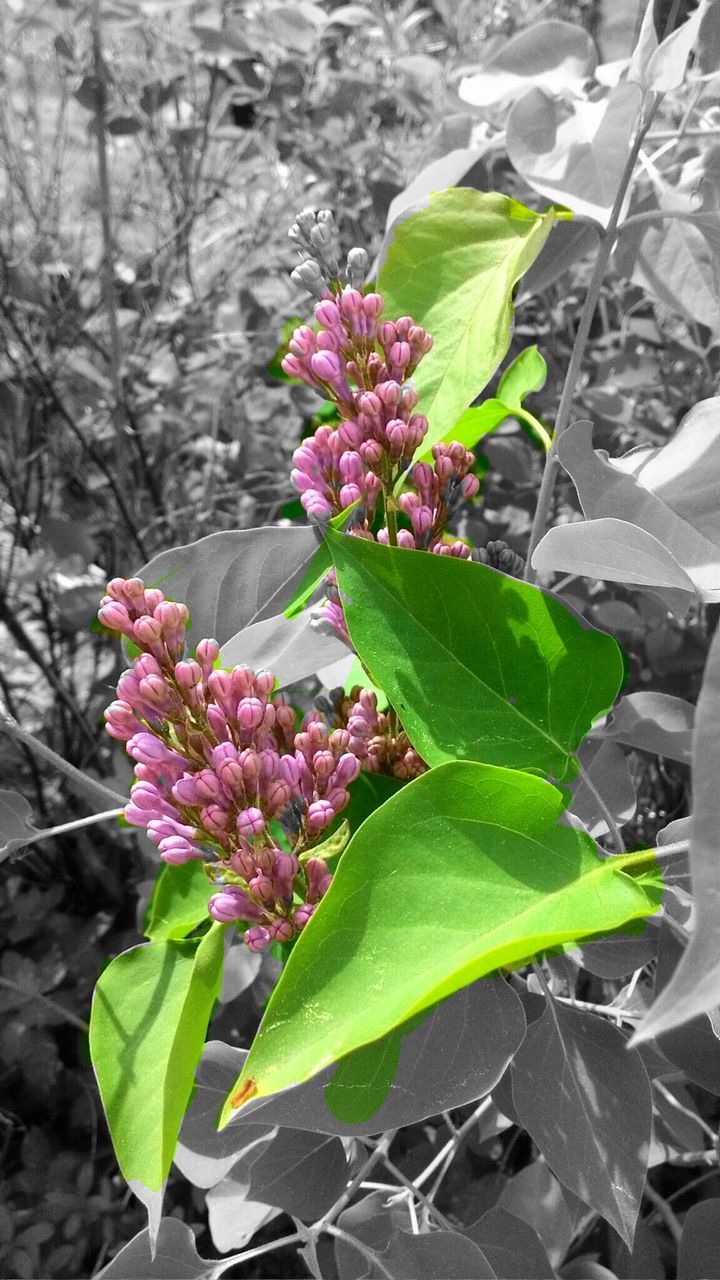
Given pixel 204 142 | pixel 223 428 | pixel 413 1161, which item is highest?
pixel 204 142

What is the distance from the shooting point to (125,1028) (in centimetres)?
48

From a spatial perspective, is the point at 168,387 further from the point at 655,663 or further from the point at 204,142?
the point at 655,663

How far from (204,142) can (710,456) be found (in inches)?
56.6

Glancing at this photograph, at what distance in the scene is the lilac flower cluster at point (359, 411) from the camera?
1.65ft

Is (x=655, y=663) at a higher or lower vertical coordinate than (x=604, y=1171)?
lower

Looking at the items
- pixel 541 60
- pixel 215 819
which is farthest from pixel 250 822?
pixel 541 60

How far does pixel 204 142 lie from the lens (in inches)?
63.9

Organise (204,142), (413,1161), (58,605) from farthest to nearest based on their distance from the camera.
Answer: (204,142) < (58,605) < (413,1161)

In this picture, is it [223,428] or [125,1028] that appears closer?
[125,1028]

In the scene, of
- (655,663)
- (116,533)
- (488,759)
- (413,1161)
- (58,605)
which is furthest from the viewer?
(116,533)

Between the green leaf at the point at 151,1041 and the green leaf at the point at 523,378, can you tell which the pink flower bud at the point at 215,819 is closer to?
the green leaf at the point at 151,1041

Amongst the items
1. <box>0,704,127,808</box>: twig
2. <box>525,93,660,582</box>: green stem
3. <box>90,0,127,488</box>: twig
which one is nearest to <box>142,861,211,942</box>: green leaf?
<box>0,704,127,808</box>: twig

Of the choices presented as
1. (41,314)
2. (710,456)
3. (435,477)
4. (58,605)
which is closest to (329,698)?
(435,477)

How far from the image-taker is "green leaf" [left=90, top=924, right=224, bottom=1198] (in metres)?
0.43
